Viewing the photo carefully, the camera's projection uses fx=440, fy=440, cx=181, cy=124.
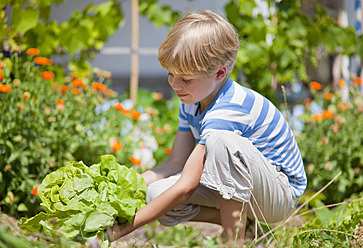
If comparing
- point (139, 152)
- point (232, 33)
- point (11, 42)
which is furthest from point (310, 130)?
point (11, 42)

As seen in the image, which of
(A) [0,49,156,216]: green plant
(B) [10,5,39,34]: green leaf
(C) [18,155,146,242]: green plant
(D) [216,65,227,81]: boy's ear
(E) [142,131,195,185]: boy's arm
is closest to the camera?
(C) [18,155,146,242]: green plant

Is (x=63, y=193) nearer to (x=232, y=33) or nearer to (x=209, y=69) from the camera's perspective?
(x=209, y=69)

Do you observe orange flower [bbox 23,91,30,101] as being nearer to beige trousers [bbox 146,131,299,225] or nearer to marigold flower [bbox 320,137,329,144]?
beige trousers [bbox 146,131,299,225]

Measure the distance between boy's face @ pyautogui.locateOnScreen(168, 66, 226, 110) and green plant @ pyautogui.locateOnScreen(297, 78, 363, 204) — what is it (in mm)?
1380

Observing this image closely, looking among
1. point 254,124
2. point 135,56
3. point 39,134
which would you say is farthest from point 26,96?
point 135,56

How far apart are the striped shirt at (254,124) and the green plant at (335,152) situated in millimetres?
1009

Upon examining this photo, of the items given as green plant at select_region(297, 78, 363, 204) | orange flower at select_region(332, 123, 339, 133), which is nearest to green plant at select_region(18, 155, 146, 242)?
green plant at select_region(297, 78, 363, 204)

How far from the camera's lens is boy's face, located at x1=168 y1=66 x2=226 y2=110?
1.58 metres

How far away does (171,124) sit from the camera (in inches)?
138

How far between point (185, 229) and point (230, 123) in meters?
0.71

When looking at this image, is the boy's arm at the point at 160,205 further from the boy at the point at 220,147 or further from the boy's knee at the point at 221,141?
the boy's knee at the point at 221,141

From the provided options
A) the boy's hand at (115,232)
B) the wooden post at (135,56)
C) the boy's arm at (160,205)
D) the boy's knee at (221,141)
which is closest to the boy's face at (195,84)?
the boy's knee at (221,141)

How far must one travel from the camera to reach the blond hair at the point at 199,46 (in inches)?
60.9

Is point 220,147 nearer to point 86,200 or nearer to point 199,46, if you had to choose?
point 199,46
